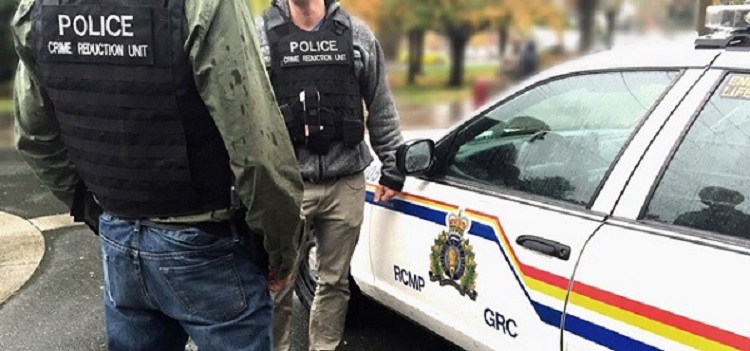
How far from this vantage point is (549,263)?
6.99 feet

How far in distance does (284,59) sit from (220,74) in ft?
4.07

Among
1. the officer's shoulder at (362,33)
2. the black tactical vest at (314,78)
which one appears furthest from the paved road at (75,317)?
the officer's shoulder at (362,33)

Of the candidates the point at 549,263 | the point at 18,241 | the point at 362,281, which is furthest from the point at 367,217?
the point at 18,241

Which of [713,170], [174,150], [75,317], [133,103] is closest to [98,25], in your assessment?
[133,103]

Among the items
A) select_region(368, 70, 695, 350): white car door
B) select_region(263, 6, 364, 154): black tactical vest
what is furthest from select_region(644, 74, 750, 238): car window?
select_region(263, 6, 364, 154): black tactical vest

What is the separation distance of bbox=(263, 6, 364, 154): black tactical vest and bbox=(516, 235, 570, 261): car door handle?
91cm

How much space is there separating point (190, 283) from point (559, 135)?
55.2 inches

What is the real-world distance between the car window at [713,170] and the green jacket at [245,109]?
1.01 m

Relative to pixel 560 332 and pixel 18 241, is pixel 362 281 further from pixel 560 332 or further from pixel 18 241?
pixel 18 241

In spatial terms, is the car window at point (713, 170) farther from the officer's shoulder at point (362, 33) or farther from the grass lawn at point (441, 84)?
the grass lawn at point (441, 84)

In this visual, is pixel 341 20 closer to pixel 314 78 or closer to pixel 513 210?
pixel 314 78

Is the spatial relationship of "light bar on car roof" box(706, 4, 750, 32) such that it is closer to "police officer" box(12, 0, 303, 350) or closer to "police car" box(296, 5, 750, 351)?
"police car" box(296, 5, 750, 351)

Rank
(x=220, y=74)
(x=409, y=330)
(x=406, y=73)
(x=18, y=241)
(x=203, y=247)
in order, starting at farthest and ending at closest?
(x=406, y=73), (x=18, y=241), (x=409, y=330), (x=203, y=247), (x=220, y=74)

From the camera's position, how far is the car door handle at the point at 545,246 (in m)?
2.09
